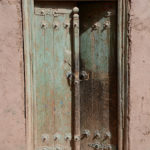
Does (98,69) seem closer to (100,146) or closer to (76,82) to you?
(76,82)

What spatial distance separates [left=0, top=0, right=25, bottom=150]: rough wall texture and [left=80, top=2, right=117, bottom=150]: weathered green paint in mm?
709

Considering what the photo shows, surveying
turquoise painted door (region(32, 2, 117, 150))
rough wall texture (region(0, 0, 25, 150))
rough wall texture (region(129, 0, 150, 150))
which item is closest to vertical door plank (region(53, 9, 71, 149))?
turquoise painted door (region(32, 2, 117, 150))

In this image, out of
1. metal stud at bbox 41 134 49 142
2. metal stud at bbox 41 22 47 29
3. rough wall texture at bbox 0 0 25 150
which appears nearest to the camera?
rough wall texture at bbox 0 0 25 150

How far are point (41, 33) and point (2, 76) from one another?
61 centimetres

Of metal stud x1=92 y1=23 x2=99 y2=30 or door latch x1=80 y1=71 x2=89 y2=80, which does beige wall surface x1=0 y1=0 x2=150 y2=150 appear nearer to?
metal stud x1=92 y1=23 x2=99 y2=30

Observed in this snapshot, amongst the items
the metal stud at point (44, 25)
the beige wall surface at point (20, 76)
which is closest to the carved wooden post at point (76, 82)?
the metal stud at point (44, 25)

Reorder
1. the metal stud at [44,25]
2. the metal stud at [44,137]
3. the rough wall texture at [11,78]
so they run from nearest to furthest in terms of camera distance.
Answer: the rough wall texture at [11,78] < the metal stud at [44,25] < the metal stud at [44,137]

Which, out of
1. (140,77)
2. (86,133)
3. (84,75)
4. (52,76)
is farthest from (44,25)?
(86,133)

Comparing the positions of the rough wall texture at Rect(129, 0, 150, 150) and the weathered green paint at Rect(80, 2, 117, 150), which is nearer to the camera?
the rough wall texture at Rect(129, 0, 150, 150)

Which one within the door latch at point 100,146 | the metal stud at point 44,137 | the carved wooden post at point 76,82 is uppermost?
the carved wooden post at point 76,82

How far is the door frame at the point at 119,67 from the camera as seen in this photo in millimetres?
2439

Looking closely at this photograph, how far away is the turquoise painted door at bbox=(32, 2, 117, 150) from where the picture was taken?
259 cm

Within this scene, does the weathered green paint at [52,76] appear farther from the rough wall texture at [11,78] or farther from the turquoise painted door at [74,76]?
the rough wall texture at [11,78]

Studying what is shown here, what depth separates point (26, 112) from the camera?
2.50m
